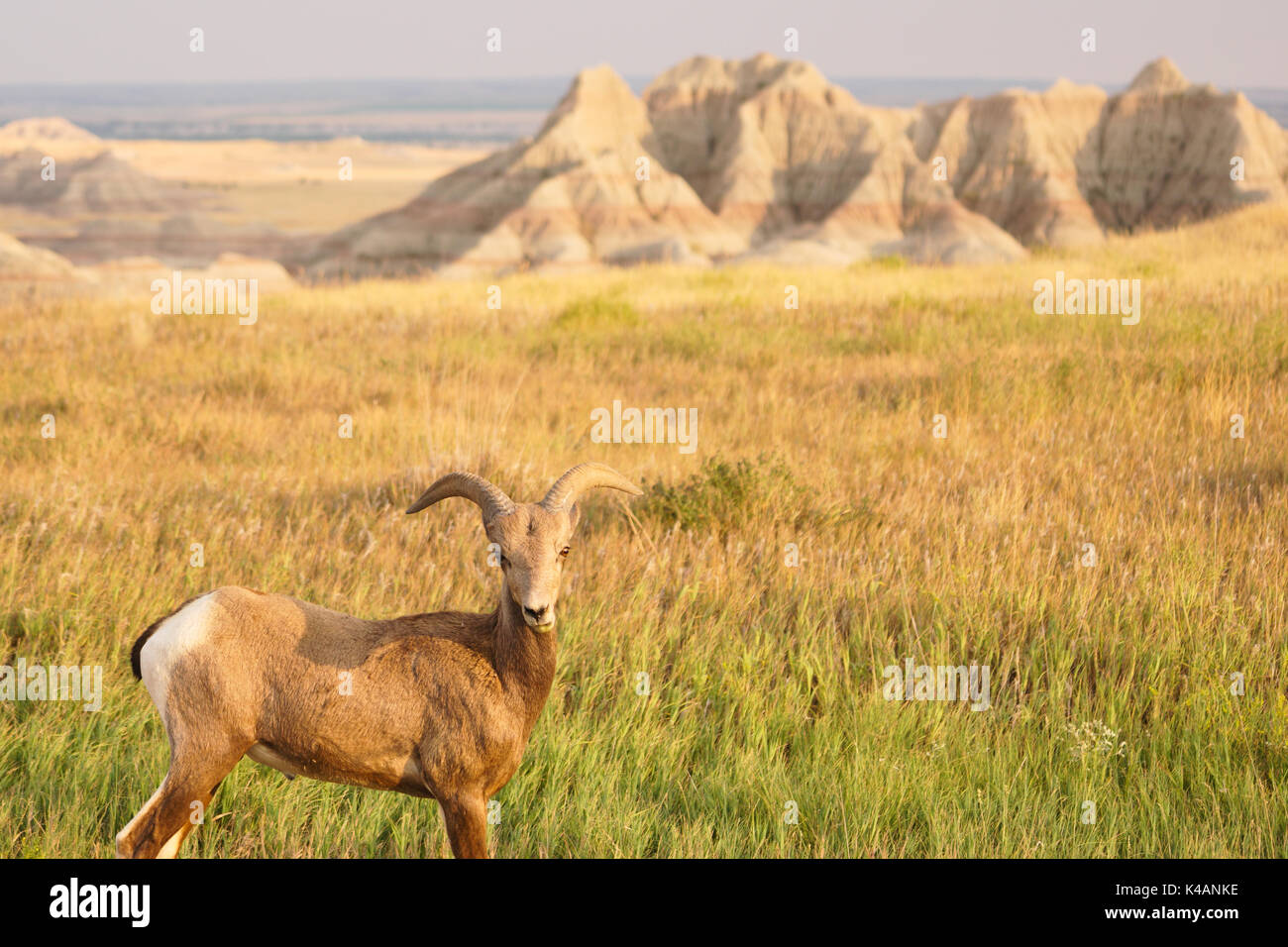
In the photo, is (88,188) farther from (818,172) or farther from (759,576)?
(759,576)

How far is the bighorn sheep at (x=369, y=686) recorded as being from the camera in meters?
2.69

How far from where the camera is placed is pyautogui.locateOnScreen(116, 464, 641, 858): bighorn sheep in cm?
269

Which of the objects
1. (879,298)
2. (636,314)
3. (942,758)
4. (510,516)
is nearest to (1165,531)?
(942,758)

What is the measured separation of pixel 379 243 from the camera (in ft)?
359

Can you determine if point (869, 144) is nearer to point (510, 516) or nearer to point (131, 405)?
point (131, 405)

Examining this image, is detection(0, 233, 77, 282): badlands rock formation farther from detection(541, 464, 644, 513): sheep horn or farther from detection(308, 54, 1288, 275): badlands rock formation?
detection(541, 464, 644, 513): sheep horn

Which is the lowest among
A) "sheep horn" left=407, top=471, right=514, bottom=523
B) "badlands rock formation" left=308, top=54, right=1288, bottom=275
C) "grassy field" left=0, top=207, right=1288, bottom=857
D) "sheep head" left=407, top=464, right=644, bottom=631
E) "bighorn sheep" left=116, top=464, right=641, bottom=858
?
"grassy field" left=0, top=207, right=1288, bottom=857

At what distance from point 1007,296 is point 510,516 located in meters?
15.5

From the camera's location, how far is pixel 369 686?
2.81 meters

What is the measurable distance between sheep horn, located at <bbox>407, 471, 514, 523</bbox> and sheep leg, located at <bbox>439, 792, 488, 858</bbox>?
2.32ft

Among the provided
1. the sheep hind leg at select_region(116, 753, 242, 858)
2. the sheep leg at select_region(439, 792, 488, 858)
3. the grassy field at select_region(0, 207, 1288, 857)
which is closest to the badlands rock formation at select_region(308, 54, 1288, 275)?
the grassy field at select_region(0, 207, 1288, 857)

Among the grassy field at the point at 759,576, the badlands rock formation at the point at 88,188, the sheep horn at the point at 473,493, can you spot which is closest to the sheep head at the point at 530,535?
the sheep horn at the point at 473,493

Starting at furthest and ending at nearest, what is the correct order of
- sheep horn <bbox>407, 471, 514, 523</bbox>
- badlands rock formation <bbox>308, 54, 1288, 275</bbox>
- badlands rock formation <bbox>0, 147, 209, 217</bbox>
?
badlands rock formation <bbox>0, 147, 209, 217</bbox> → badlands rock formation <bbox>308, 54, 1288, 275</bbox> → sheep horn <bbox>407, 471, 514, 523</bbox>

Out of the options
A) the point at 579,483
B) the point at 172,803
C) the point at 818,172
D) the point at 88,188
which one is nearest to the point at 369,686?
the point at 172,803
